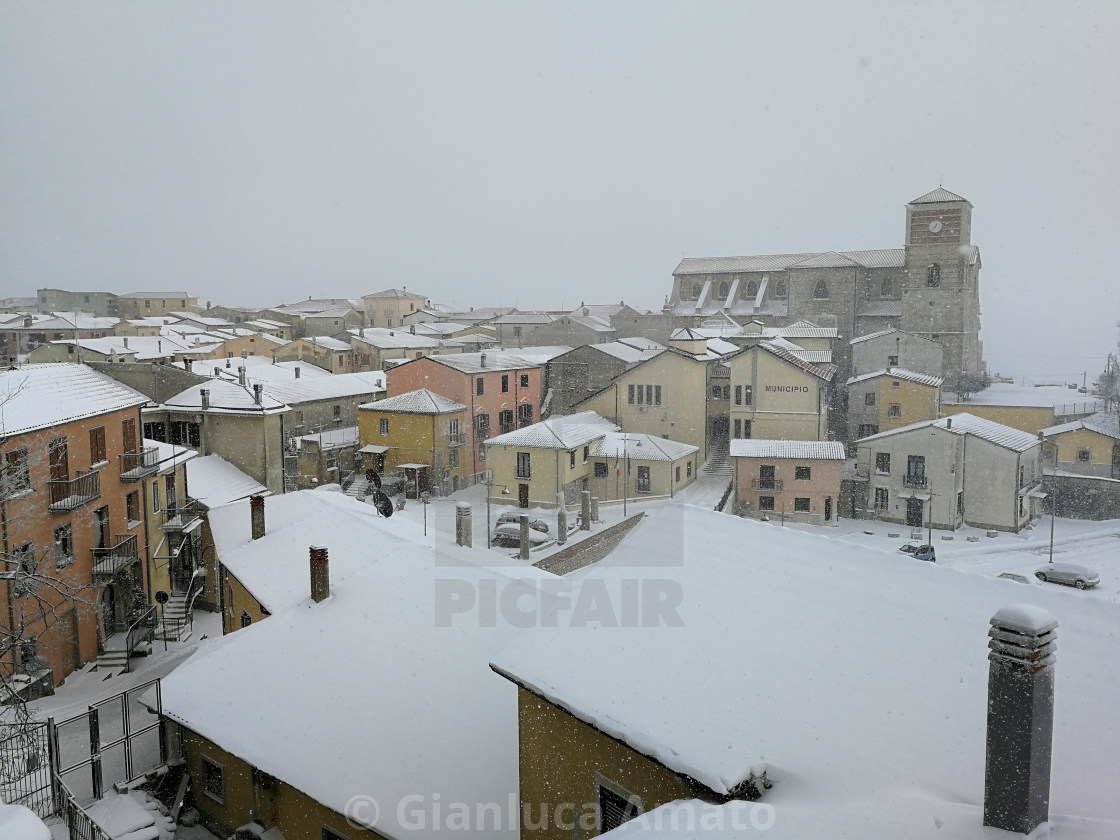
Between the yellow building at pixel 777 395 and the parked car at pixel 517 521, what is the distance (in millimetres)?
10899

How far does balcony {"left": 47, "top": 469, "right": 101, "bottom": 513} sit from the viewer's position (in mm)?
14492

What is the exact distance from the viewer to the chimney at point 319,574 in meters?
11.4

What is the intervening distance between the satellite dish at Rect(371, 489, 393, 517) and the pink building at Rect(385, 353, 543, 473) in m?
4.80

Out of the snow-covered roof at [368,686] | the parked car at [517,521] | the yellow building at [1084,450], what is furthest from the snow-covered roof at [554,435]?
the yellow building at [1084,450]

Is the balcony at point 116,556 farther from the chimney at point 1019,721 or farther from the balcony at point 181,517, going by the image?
the chimney at point 1019,721

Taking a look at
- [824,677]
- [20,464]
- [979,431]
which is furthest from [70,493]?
[979,431]

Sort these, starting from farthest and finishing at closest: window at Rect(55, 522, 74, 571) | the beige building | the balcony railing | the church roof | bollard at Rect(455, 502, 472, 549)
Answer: the church roof → the balcony railing → the beige building → bollard at Rect(455, 502, 472, 549) → window at Rect(55, 522, 74, 571)

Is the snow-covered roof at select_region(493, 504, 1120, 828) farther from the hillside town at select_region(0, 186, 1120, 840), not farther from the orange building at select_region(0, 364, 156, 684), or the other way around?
the orange building at select_region(0, 364, 156, 684)

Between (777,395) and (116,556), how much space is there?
77.8 feet

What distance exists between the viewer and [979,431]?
27.7m

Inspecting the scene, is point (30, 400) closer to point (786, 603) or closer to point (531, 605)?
point (531, 605)

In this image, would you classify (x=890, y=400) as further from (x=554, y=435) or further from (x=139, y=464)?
(x=139, y=464)

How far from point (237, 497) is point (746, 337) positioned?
28752 mm

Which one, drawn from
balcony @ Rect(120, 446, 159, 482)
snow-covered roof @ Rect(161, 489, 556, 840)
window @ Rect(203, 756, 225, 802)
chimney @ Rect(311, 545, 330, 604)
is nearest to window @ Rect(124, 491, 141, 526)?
balcony @ Rect(120, 446, 159, 482)
